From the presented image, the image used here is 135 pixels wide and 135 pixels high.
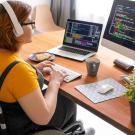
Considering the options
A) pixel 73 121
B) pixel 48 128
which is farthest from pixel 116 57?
pixel 48 128

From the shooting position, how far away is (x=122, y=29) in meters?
1.69

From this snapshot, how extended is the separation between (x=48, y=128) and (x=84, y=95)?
0.24 m

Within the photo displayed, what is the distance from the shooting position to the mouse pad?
52.1 inches

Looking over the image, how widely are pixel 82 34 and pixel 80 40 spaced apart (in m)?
0.04

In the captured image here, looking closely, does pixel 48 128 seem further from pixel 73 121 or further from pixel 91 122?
pixel 91 122

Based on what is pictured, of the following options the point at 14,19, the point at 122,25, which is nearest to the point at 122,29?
the point at 122,25

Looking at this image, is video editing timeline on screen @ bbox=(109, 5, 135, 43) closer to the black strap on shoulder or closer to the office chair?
the black strap on shoulder

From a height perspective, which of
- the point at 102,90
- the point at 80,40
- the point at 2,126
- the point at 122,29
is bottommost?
the point at 2,126

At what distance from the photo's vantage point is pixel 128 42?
165cm

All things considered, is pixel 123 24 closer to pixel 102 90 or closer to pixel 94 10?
pixel 102 90

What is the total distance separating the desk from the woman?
132 millimetres

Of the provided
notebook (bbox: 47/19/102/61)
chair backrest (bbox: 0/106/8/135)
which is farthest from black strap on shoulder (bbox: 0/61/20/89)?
notebook (bbox: 47/19/102/61)

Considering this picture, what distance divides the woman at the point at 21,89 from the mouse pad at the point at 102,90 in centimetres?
15

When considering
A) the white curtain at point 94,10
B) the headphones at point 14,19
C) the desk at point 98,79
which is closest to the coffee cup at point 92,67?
the desk at point 98,79
